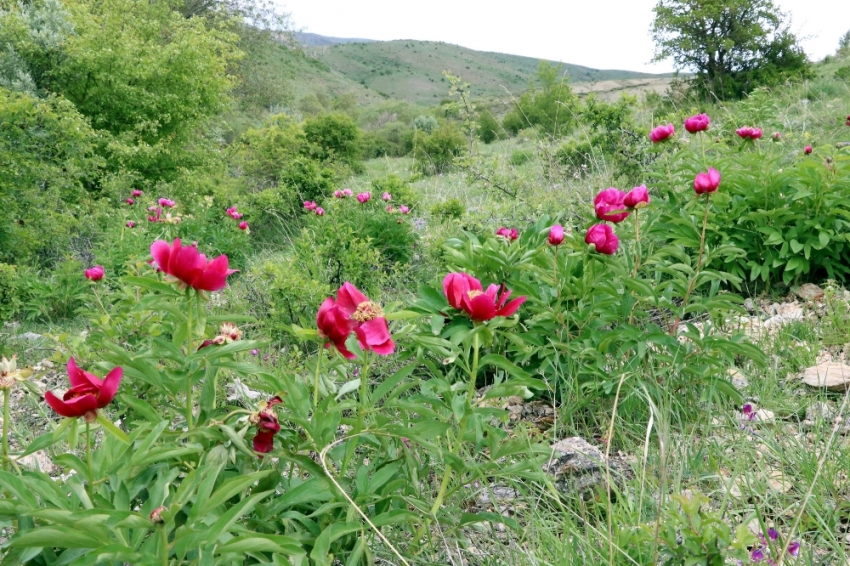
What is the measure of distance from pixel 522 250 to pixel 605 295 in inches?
17.0

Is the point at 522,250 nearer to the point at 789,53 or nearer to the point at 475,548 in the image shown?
the point at 475,548

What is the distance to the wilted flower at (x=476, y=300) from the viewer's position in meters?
1.06

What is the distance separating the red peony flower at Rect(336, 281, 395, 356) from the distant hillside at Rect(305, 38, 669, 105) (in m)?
46.4

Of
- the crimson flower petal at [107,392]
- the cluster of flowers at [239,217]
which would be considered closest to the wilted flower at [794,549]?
the crimson flower petal at [107,392]

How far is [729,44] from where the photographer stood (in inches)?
450

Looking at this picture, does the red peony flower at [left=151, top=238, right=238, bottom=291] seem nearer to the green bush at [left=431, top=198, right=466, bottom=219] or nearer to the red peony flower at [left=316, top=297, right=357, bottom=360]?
the red peony flower at [left=316, top=297, right=357, bottom=360]

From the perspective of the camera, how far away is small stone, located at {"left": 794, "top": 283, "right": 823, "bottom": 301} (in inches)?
104

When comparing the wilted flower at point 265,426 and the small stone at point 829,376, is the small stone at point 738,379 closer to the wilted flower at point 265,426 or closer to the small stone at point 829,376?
the small stone at point 829,376

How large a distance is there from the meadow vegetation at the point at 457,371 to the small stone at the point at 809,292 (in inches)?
0.7

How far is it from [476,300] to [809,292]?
2349 millimetres

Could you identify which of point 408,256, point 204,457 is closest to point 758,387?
point 204,457

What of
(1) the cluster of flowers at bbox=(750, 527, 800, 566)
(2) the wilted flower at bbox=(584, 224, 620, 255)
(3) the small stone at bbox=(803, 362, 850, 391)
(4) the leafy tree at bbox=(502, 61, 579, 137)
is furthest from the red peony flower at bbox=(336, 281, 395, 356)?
(4) the leafy tree at bbox=(502, 61, 579, 137)

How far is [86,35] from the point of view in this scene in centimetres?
733

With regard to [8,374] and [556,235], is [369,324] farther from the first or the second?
[556,235]
